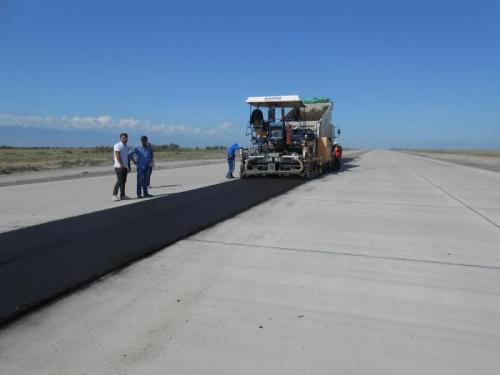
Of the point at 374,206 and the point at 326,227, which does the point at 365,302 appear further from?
the point at 374,206

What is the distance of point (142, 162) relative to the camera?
11.3 meters

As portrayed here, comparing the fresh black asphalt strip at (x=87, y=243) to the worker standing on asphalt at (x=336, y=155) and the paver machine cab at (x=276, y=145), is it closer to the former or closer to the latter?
the paver machine cab at (x=276, y=145)

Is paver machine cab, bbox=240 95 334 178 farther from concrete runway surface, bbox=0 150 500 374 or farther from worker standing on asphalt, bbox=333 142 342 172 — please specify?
concrete runway surface, bbox=0 150 500 374

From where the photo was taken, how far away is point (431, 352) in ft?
10.1

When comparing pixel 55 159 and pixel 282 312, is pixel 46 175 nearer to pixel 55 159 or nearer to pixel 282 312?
pixel 282 312

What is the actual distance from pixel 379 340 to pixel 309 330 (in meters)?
0.54

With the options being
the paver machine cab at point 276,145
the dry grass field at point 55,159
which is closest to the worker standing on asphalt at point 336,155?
the paver machine cab at point 276,145

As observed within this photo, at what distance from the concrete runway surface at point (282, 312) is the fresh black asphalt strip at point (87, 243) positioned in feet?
0.92

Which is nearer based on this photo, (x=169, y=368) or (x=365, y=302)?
(x=169, y=368)

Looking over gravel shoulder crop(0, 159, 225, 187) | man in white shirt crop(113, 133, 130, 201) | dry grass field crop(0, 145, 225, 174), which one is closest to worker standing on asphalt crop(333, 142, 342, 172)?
gravel shoulder crop(0, 159, 225, 187)

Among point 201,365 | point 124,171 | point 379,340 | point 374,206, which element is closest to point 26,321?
point 201,365

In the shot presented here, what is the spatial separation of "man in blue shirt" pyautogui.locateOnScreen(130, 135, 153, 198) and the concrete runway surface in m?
4.90

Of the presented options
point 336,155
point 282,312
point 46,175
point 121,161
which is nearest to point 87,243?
point 282,312

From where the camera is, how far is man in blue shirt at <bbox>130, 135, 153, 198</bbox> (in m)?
11.1
